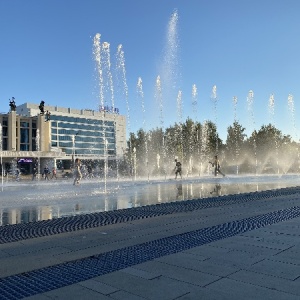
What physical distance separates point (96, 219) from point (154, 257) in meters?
3.39

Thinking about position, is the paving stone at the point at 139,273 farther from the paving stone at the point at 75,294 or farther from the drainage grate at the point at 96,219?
the drainage grate at the point at 96,219

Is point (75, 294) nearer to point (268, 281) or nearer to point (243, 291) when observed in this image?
point (243, 291)

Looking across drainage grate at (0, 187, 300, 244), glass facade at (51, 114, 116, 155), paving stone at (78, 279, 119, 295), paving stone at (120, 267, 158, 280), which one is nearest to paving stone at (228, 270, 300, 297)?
paving stone at (120, 267, 158, 280)

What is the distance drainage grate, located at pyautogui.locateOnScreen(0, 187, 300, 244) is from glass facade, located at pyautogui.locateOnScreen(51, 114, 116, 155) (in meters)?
95.8

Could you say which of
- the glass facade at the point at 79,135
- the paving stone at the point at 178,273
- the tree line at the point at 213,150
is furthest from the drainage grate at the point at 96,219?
the glass facade at the point at 79,135

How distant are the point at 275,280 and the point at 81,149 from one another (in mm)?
111653

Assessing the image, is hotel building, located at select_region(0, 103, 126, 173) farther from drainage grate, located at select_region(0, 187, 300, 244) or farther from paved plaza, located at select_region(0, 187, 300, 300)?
paved plaza, located at select_region(0, 187, 300, 300)

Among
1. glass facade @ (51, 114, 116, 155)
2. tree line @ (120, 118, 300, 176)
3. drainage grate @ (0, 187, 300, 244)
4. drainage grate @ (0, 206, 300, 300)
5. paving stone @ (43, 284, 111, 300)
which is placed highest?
glass facade @ (51, 114, 116, 155)

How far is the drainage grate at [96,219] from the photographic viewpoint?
6512 mm

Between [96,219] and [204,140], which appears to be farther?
[204,140]

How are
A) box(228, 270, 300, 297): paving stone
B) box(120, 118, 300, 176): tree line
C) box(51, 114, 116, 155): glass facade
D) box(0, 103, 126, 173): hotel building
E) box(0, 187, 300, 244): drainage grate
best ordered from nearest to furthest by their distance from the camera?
box(228, 270, 300, 297): paving stone → box(0, 187, 300, 244): drainage grate → box(120, 118, 300, 176): tree line → box(0, 103, 126, 173): hotel building → box(51, 114, 116, 155): glass facade

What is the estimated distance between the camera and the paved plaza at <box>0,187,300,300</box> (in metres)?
3.47

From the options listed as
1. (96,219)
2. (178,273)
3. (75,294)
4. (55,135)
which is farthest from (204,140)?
(75,294)

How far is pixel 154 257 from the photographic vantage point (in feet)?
15.8
